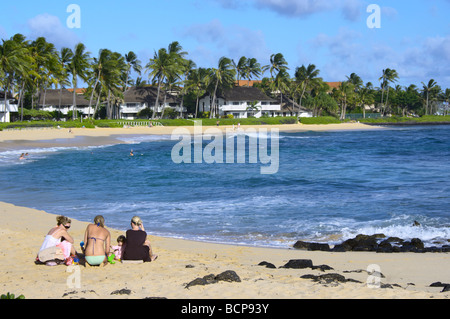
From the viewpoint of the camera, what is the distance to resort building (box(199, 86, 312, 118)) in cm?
9294

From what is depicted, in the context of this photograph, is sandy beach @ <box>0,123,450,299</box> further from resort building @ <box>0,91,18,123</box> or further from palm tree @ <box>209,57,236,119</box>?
palm tree @ <box>209,57,236,119</box>

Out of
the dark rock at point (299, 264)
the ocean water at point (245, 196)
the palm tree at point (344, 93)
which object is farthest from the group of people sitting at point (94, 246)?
the palm tree at point (344, 93)

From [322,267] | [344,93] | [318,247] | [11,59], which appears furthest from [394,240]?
[344,93]

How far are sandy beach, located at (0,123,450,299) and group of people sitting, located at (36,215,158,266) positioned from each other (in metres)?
0.19

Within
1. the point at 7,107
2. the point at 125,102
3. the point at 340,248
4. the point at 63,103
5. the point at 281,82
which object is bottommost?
the point at 340,248

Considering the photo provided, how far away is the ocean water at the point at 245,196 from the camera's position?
13.0 metres

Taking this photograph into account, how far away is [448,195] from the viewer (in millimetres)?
18172

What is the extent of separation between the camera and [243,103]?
306 ft

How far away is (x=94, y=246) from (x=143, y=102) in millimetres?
80522

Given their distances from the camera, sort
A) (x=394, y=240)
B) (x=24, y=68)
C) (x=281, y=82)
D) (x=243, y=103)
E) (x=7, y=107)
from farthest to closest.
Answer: (x=281, y=82) < (x=243, y=103) < (x=7, y=107) < (x=24, y=68) < (x=394, y=240)

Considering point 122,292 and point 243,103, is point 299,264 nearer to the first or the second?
point 122,292

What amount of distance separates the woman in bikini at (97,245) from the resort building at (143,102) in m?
77.1
